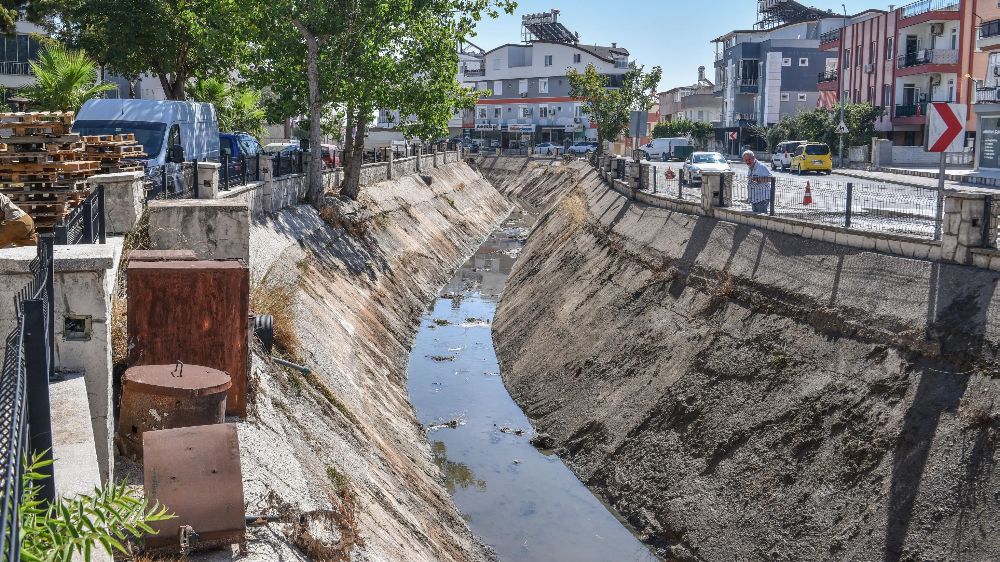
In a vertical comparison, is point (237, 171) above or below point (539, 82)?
below

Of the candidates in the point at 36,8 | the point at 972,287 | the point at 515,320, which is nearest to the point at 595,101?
the point at 36,8

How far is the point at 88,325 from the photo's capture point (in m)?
8.53

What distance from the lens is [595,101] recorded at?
260ft

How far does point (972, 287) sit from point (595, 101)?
66.2 meters

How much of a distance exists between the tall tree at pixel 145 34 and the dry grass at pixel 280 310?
18782 mm

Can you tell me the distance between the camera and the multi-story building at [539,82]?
10944 cm

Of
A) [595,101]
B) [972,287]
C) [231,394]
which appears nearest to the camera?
[231,394]

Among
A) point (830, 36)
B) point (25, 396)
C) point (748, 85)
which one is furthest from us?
point (748, 85)

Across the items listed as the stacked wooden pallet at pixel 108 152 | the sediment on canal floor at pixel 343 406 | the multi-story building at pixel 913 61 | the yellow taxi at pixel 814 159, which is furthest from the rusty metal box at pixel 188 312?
the multi-story building at pixel 913 61

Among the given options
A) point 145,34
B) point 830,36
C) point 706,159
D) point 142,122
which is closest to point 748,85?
point 830,36

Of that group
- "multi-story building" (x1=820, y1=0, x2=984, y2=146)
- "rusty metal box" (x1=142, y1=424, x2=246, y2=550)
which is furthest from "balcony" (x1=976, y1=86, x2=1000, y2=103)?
"rusty metal box" (x1=142, y1=424, x2=246, y2=550)

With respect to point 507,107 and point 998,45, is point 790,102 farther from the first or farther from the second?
point 998,45

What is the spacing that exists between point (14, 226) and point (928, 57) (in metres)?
60.9

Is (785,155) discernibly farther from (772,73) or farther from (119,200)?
(119,200)
